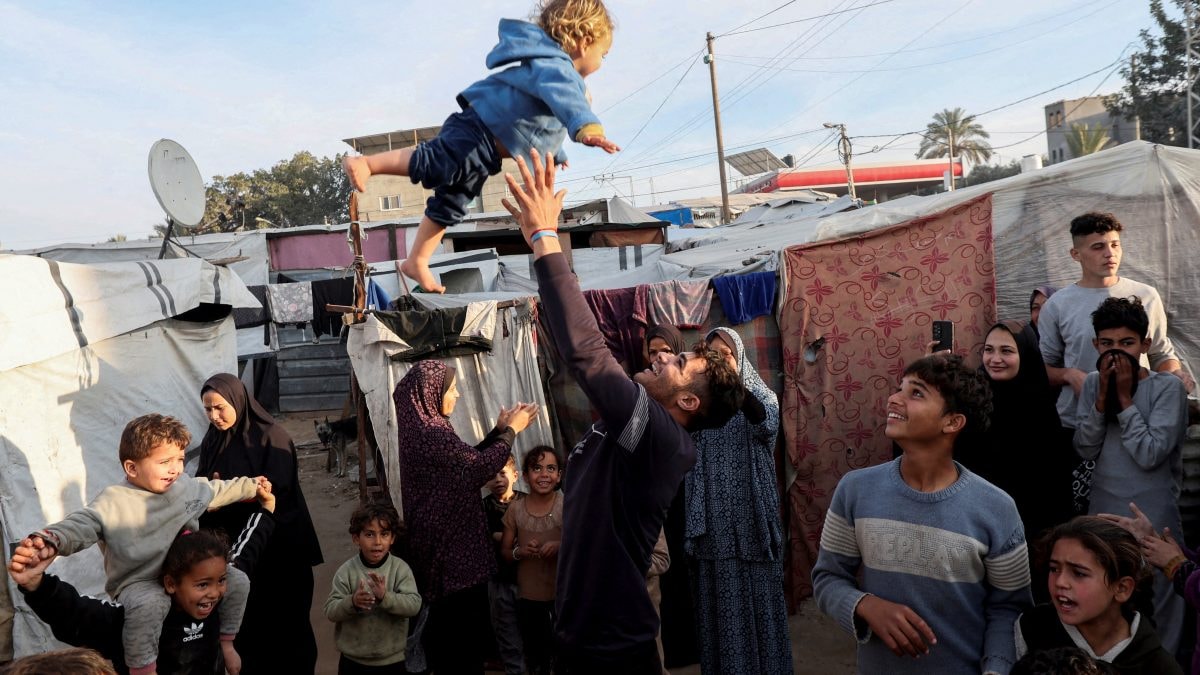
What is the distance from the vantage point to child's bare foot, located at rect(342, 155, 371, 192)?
5.56ft

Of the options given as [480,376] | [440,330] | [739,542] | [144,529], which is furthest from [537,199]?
[480,376]

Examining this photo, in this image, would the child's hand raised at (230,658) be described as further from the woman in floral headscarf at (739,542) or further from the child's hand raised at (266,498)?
the woman in floral headscarf at (739,542)

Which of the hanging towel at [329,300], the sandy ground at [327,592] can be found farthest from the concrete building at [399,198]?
the sandy ground at [327,592]

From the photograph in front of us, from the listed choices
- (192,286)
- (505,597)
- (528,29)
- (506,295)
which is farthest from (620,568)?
(506,295)

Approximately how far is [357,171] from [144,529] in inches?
65.7

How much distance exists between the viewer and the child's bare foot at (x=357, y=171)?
170cm

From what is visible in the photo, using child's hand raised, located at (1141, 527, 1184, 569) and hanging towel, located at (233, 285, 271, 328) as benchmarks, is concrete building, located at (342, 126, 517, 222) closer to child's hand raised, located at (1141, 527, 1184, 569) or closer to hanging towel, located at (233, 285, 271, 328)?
hanging towel, located at (233, 285, 271, 328)

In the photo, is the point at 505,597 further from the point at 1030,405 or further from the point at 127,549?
the point at 1030,405

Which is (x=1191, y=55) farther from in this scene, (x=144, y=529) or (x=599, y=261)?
(x=144, y=529)

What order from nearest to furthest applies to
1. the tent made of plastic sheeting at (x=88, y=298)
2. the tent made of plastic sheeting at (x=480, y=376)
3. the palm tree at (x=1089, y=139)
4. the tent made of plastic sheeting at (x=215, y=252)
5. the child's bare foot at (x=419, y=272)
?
1. the child's bare foot at (x=419, y=272)
2. the tent made of plastic sheeting at (x=88, y=298)
3. the tent made of plastic sheeting at (x=480, y=376)
4. the tent made of plastic sheeting at (x=215, y=252)
5. the palm tree at (x=1089, y=139)

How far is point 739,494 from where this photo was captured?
3.50m

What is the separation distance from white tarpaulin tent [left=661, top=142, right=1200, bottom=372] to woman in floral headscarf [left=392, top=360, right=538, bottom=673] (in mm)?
2360

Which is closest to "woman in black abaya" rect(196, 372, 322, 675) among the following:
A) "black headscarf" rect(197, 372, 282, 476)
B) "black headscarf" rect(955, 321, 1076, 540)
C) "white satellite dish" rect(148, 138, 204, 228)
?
"black headscarf" rect(197, 372, 282, 476)

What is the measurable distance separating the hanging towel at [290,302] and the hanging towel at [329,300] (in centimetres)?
10
